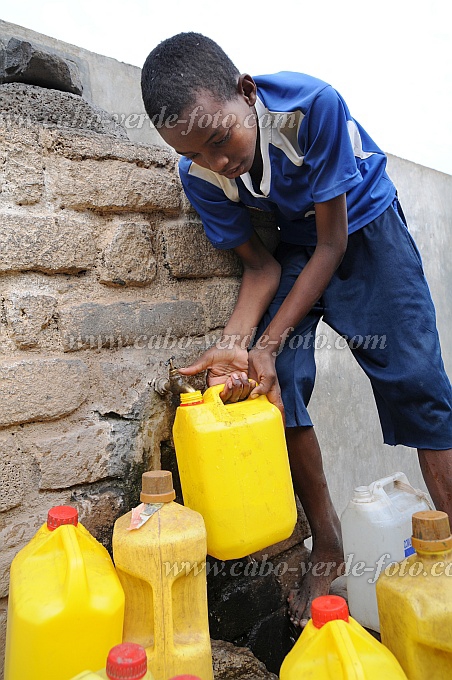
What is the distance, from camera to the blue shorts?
1.63m

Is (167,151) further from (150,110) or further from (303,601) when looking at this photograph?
(303,601)

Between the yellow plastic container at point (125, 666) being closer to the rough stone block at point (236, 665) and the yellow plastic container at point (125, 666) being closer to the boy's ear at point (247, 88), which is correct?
the rough stone block at point (236, 665)

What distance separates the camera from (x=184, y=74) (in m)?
1.41

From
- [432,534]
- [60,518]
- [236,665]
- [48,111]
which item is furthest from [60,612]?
[48,111]

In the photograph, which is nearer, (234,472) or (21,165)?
(234,472)

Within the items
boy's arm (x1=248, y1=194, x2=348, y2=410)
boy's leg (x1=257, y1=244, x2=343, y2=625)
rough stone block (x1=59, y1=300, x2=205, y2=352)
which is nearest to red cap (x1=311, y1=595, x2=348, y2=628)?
→ boy's arm (x1=248, y1=194, x2=348, y2=410)

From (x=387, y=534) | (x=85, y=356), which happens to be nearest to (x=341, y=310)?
(x=387, y=534)

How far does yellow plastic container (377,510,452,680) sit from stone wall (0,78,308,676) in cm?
64

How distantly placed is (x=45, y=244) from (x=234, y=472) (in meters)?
0.69

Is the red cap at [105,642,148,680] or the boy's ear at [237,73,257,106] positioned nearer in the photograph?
the red cap at [105,642,148,680]

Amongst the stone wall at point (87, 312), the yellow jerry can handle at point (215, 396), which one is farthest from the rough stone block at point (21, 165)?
the yellow jerry can handle at point (215, 396)

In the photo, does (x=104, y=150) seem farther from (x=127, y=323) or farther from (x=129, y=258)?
(x=127, y=323)

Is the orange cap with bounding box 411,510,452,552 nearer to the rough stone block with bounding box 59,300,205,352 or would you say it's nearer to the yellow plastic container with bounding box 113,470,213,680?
the yellow plastic container with bounding box 113,470,213,680

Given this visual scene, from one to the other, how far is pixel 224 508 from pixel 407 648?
44 centimetres
